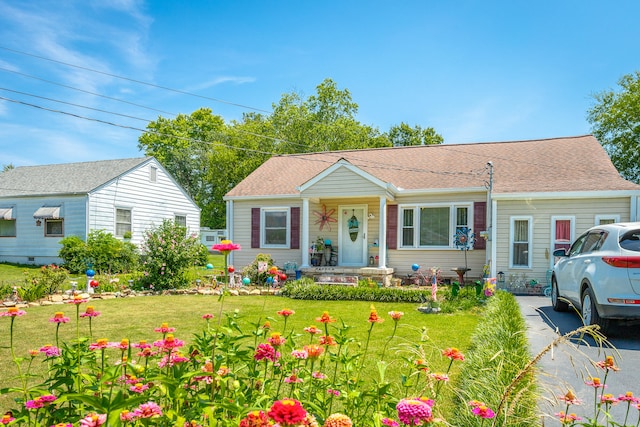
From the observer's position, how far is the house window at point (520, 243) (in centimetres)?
1302

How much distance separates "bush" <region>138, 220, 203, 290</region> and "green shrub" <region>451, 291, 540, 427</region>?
9630mm

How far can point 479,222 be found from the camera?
13969 mm

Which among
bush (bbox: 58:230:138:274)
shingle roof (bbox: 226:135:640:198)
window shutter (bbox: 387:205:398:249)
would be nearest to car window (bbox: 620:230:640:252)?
shingle roof (bbox: 226:135:640:198)

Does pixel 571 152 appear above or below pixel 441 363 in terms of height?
above

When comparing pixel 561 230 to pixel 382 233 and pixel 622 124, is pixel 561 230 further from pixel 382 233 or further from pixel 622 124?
pixel 622 124

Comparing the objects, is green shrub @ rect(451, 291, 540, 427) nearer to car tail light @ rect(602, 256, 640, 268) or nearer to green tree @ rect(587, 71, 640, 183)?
car tail light @ rect(602, 256, 640, 268)

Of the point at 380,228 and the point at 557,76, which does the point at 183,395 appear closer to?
the point at 380,228

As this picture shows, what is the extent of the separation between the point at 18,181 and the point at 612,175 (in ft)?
89.6

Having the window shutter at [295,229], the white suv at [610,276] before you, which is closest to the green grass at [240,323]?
the white suv at [610,276]

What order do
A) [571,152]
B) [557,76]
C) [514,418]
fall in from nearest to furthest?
[514,418] → [571,152] → [557,76]

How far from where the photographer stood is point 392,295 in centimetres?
1081

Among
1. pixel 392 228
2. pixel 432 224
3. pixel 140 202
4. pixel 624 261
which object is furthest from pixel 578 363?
pixel 140 202

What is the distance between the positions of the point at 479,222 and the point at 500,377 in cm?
1132

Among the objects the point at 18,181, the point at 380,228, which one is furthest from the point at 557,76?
the point at 18,181
